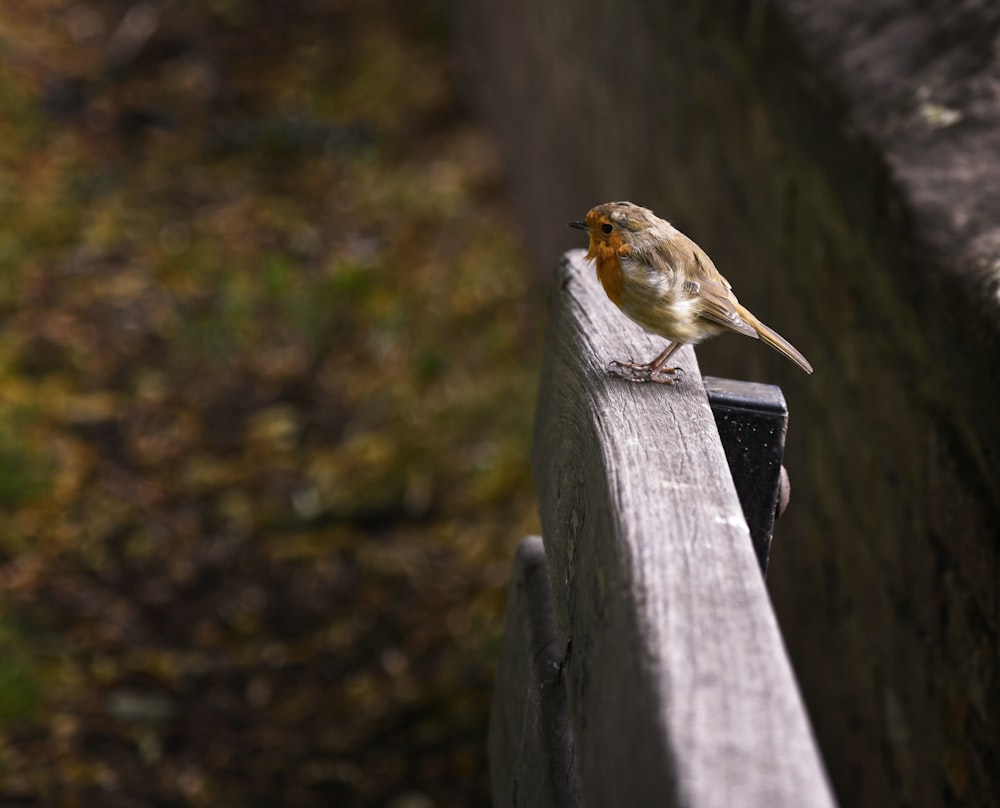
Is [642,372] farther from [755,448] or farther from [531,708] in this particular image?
[531,708]

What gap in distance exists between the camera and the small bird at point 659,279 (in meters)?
1.56

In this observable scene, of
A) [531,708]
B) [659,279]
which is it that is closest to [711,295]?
[659,279]

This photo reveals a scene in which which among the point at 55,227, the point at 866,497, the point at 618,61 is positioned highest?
the point at 618,61

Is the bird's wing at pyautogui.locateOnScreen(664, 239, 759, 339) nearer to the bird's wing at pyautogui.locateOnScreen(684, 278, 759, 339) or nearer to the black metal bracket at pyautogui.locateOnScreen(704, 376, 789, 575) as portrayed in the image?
the bird's wing at pyautogui.locateOnScreen(684, 278, 759, 339)

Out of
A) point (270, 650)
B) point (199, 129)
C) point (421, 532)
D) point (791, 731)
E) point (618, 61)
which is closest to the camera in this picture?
point (791, 731)

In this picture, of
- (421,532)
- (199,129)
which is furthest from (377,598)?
(199,129)

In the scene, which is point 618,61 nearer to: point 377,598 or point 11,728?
point 377,598

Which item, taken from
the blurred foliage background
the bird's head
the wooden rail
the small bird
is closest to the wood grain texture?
the wooden rail

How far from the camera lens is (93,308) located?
5.24 meters

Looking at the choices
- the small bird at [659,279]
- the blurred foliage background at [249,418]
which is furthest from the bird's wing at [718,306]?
the blurred foliage background at [249,418]

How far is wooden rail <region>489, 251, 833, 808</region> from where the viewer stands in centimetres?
78

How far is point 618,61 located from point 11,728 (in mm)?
3010

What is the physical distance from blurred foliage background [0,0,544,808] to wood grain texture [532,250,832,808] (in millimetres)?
2191

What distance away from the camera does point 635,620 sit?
2.97 ft
